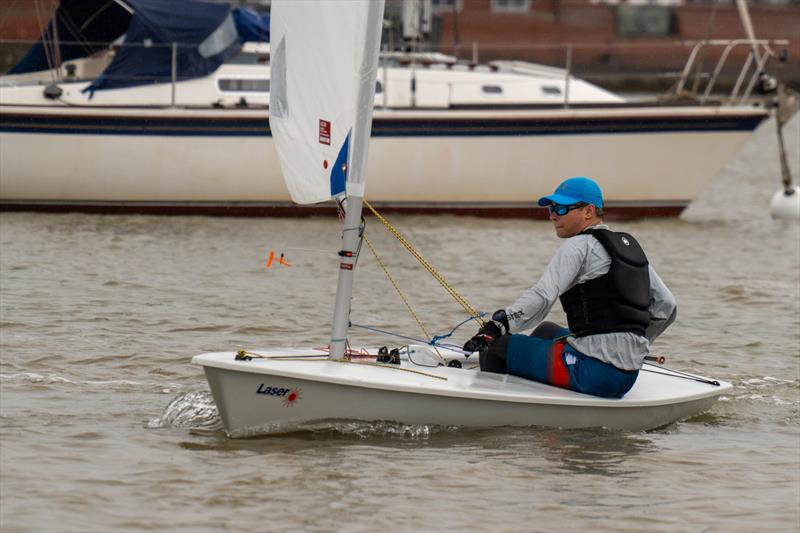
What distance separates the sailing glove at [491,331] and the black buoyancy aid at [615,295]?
427mm

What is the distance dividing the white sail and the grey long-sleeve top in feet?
3.18

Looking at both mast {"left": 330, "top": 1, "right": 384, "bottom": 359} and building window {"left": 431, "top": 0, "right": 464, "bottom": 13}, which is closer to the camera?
mast {"left": 330, "top": 1, "right": 384, "bottom": 359}

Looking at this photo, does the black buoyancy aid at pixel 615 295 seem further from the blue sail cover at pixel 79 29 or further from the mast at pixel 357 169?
the blue sail cover at pixel 79 29

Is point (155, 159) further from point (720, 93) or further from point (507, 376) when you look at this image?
point (720, 93)

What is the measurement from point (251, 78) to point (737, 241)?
5.53m

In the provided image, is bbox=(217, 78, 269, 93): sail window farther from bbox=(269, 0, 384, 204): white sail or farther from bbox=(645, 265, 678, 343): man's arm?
bbox=(645, 265, 678, 343): man's arm

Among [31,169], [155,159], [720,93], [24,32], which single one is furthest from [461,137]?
[720,93]

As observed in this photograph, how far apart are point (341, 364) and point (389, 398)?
0.31 m

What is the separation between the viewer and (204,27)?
1527 cm

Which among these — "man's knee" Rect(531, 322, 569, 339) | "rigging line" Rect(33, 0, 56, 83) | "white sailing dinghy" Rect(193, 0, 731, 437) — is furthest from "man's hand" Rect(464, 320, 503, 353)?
"rigging line" Rect(33, 0, 56, 83)

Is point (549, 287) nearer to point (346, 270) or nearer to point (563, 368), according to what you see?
point (563, 368)

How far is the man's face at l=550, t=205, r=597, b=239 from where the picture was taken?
6723 millimetres

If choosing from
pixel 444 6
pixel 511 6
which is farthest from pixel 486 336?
pixel 511 6

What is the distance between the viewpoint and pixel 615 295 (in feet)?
21.8
